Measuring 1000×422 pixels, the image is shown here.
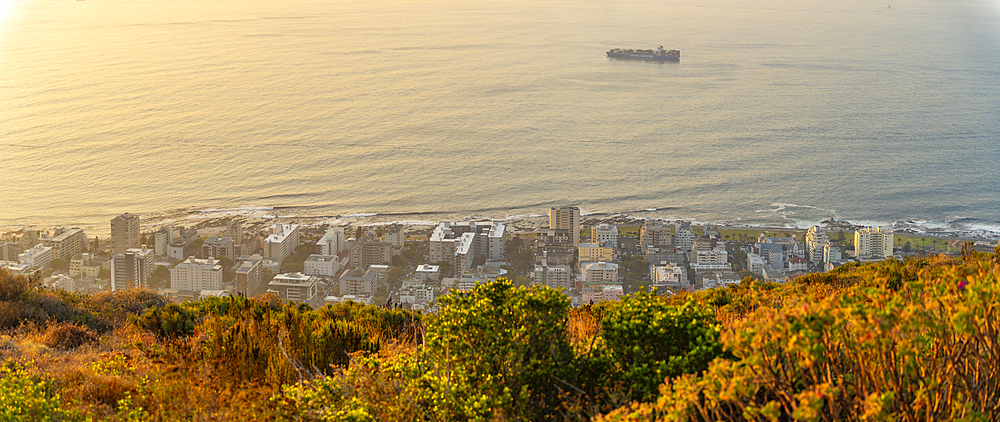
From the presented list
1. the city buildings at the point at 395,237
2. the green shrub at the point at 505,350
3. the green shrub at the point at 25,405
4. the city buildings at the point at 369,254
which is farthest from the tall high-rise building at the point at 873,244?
the green shrub at the point at 25,405

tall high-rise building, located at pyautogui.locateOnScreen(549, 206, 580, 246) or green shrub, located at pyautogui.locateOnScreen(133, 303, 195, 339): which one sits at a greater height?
green shrub, located at pyautogui.locateOnScreen(133, 303, 195, 339)

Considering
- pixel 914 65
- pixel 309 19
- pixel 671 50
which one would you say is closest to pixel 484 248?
pixel 671 50

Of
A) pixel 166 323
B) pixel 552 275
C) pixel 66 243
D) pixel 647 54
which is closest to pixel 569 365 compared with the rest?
pixel 166 323

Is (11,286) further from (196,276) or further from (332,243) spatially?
(332,243)

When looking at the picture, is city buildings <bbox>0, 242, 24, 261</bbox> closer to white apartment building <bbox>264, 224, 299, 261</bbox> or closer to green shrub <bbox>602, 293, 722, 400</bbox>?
white apartment building <bbox>264, 224, 299, 261</bbox>

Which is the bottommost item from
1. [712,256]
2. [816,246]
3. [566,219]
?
[712,256]

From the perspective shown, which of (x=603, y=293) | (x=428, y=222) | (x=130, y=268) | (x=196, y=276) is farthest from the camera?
(x=428, y=222)

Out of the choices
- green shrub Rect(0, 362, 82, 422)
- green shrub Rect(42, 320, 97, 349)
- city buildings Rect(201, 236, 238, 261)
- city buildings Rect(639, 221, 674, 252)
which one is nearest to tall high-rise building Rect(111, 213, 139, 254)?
city buildings Rect(201, 236, 238, 261)
